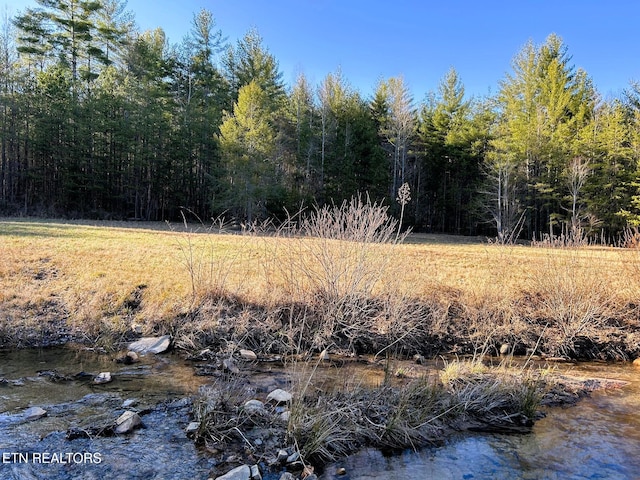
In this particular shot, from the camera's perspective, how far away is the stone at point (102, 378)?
6.41 m

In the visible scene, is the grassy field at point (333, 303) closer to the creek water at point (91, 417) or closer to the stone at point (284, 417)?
the creek water at point (91, 417)

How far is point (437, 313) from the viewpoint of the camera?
30.4 ft

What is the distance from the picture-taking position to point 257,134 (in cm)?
2717

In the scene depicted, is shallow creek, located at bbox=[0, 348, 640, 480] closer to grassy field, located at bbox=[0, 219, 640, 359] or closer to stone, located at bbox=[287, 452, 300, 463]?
stone, located at bbox=[287, 452, 300, 463]

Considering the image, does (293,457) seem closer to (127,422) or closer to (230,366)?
(127,422)

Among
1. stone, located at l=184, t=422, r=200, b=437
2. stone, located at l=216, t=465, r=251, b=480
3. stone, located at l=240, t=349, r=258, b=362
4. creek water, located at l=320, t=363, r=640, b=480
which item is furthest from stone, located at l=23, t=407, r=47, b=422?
creek water, located at l=320, t=363, r=640, b=480

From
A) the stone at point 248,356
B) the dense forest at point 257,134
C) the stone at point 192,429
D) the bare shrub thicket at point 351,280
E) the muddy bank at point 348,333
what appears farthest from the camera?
the dense forest at point 257,134

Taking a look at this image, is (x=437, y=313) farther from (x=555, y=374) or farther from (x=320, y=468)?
(x=320, y=468)

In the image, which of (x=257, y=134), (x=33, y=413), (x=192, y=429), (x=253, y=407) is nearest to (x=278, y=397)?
(x=253, y=407)

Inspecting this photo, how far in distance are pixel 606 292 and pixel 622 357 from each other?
57.6 inches

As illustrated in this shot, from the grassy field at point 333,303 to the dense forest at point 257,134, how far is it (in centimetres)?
1462

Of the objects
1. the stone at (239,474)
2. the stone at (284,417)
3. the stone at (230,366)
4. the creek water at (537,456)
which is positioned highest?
the stone at (284,417)

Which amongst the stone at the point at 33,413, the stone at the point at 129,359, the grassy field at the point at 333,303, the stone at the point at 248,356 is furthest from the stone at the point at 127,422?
the grassy field at the point at 333,303

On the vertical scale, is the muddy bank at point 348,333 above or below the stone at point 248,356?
above
